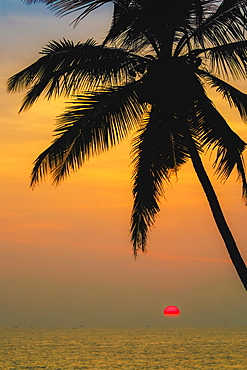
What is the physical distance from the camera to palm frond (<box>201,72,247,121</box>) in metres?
15.5

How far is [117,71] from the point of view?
15664 mm

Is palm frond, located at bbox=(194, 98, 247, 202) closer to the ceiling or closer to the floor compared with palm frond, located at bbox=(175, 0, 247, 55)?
closer to the floor

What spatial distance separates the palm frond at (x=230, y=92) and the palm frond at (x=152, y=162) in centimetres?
149

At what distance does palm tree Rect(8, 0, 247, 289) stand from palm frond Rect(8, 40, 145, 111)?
0.9 inches

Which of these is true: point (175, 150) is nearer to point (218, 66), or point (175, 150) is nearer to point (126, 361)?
point (218, 66)

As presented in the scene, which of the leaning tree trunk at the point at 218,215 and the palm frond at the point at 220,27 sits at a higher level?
the palm frond at the point at 220,27

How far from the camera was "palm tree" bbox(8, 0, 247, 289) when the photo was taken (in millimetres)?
14625

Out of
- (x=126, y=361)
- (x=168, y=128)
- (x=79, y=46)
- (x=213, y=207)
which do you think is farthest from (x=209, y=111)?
(x=126, y=361)

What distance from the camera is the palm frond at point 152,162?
49.9ft

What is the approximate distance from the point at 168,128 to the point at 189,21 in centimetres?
292

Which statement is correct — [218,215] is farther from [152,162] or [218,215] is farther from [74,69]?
[74,69]

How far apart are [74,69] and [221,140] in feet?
12.3

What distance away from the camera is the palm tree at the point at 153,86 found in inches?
576

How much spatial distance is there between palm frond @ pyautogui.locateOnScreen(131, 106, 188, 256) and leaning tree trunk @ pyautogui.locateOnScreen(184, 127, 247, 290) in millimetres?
441
